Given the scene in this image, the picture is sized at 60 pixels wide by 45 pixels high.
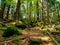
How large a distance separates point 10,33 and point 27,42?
2.41m

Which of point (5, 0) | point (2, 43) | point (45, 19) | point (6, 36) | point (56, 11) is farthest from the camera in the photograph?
point (56, 11)

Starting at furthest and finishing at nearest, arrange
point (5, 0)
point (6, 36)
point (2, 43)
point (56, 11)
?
point (56, 11) < point (5, 0) < point (6, 36) < point (2, 43)

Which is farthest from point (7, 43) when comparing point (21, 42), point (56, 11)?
point (56, 11)

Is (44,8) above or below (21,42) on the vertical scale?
above

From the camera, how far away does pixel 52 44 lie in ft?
28.1

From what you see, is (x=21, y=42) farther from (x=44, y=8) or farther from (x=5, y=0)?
(x=5, y=0)

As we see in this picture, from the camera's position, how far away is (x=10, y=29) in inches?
408

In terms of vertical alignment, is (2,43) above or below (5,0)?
below

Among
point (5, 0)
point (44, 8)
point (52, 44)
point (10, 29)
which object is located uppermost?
point (5, 0)

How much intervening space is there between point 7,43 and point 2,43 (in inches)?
11.3

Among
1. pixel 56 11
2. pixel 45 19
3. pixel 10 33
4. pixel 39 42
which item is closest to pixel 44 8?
pixel 45 19

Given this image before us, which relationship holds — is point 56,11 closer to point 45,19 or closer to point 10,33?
point 45,19

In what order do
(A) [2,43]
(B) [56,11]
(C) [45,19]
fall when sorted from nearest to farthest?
(A) [2,43], (C) [45,19], (B) [56,11]

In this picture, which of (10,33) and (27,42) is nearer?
(27,42)
